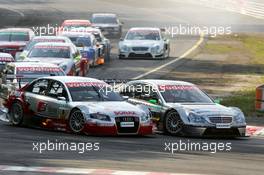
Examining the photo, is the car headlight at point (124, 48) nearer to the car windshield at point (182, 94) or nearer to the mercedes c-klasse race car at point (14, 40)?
the mercedes c-klasse race car at point (14, 40)

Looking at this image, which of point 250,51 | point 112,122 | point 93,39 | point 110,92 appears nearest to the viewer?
point 112,122

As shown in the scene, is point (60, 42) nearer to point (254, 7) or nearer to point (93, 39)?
point (93, 39)

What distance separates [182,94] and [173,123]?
1168 mm

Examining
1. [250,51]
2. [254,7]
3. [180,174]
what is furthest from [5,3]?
[180,174]

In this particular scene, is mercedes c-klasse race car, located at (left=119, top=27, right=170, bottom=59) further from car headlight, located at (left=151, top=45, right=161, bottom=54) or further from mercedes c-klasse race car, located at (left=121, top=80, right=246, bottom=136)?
mercedes c-klasse race car, located at (left=121, top=80, right=246, bottom=136)

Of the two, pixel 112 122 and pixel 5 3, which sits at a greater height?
pixel 112 122

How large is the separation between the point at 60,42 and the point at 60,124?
15075 mm

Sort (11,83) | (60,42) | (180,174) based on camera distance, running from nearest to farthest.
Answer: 1. (180,174)
2. (11,83)
3. (60,42)

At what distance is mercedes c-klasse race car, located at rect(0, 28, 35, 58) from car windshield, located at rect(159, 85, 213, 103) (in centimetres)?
1726

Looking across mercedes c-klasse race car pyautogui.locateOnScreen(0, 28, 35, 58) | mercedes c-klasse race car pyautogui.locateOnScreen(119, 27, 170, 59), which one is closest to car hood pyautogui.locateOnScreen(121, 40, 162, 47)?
mercedes c-klasse race car pyautogui.locateOnScreen(119, 27, 170, 59)

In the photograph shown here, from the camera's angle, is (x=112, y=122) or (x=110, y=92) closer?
(x=112, y=122)

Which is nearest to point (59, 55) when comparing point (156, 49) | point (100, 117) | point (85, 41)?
point (85, 41)

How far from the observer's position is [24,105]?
818 inches

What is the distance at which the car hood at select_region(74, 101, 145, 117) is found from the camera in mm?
19125
